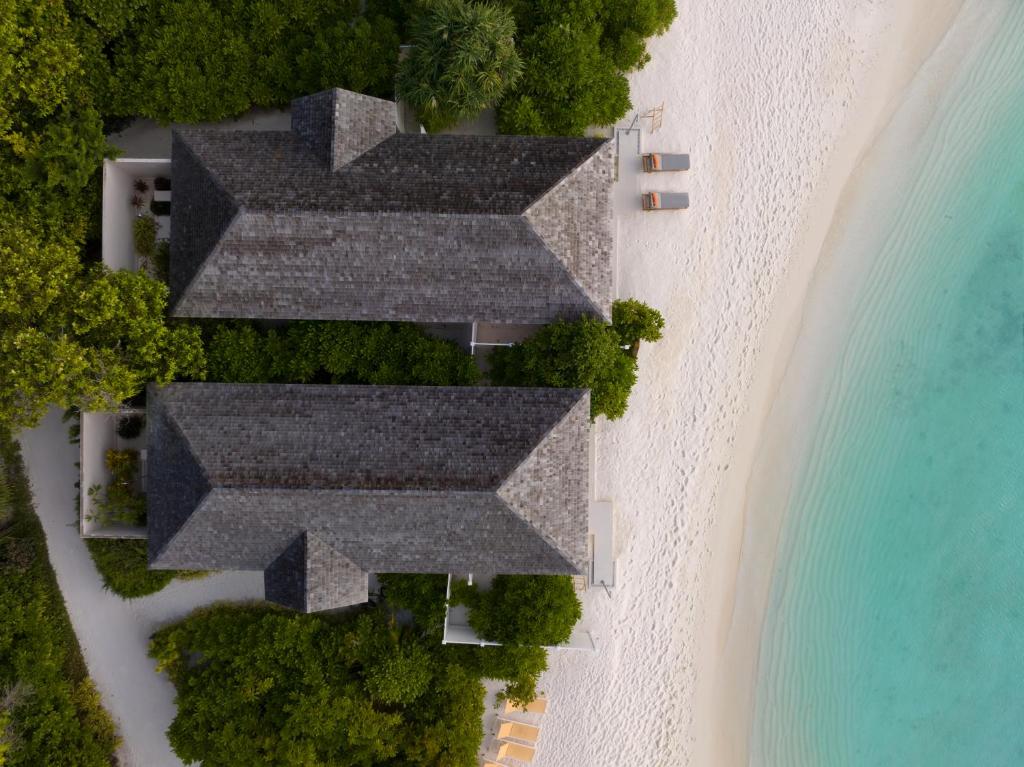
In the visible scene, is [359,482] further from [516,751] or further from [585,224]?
[516,751]

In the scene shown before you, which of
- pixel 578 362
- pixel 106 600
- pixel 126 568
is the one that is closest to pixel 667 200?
pixel 578 362

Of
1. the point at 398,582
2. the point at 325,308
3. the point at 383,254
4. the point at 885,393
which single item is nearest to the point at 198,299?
the point at 325,308

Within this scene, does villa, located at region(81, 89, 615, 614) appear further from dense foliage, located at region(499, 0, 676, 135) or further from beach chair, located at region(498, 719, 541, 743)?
beach chair, located at region(498, 719, 541, 743)

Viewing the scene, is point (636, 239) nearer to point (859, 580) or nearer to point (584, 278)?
point (584, 278)

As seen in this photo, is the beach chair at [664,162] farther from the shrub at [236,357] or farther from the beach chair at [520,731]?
the beach chair at [520,731]

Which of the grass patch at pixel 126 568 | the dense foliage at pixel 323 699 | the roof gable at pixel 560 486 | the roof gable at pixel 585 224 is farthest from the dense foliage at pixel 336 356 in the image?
the dense foliage at pixel 323 699
